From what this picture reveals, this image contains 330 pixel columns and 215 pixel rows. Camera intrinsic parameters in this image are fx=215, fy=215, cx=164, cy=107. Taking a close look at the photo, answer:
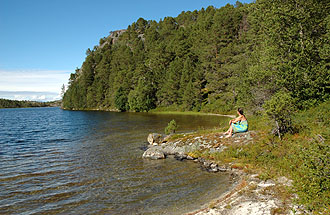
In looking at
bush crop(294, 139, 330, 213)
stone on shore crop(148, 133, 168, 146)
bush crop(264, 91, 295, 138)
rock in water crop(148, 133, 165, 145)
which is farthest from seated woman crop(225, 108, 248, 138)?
bush crop(294, 139, 330, 213)

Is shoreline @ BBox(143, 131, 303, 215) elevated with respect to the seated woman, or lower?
A: lower

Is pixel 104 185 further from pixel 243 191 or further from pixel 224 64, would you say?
pixel 224 64

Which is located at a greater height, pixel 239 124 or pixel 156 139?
pixel 239 124

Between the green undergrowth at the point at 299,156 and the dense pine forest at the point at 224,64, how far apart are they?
2.01 meters

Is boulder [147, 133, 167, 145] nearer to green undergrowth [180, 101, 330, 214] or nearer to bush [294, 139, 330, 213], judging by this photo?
green undergrowth [180, 101, 330, 214]

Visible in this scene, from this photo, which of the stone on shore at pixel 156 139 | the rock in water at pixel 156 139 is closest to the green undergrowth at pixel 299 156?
the stone on shore at pixel 156 139

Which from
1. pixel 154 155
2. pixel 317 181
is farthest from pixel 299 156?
pixel 154 155

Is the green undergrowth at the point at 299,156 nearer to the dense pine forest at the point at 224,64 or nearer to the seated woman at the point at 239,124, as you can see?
the seated woman at the point at 239,124

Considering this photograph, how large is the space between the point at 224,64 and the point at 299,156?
2223 inches

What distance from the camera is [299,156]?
7410 millimetres

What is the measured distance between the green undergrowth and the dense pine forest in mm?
2006

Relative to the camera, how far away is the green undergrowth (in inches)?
246

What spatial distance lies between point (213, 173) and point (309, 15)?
51.8ft

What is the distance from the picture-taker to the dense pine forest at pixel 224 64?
1764cm
